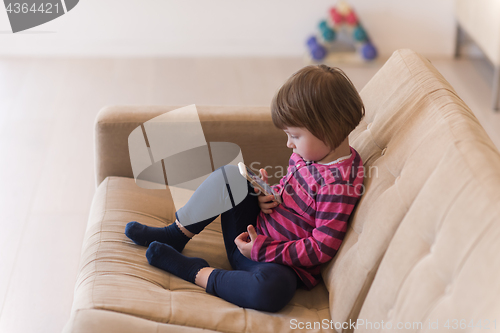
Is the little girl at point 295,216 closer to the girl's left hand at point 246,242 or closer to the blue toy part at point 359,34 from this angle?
the girl's left hand at point 246,242

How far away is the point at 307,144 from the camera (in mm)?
1138

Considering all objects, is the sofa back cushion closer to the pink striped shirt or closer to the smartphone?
the pink striped shirt

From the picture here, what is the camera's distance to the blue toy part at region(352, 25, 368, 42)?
10.6 feet

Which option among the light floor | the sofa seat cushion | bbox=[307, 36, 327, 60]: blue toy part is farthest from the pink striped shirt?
bbox=[307, 36, 327, 60]: blue toy part

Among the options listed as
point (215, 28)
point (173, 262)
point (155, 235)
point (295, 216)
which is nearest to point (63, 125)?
point (215, 28)

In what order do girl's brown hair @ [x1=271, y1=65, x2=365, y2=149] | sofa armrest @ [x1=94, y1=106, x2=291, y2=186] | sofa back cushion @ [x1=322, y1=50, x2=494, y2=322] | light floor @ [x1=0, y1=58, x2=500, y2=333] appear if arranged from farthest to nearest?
light floor @ [x1=0, y1=58, x2=500, y2=333]
sofa armrest @ [x1=94, y1=106, x2=291, y2=186]
girl's brown hair @ [x1=271, y1=65, x2=365, y2=149]
sofa back cushion @ [x1=322, y1=50, x2=494, y2=322]

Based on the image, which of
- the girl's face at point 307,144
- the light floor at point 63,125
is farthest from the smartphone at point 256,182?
the light floor at point 63,125

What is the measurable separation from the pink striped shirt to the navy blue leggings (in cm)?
4

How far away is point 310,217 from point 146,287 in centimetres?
45

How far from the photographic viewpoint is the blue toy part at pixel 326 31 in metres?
3.22

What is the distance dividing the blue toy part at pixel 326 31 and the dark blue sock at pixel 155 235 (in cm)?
234

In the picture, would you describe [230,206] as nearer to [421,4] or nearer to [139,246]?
[139,246]

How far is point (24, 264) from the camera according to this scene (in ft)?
5.66

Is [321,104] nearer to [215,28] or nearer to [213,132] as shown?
[213,132]
